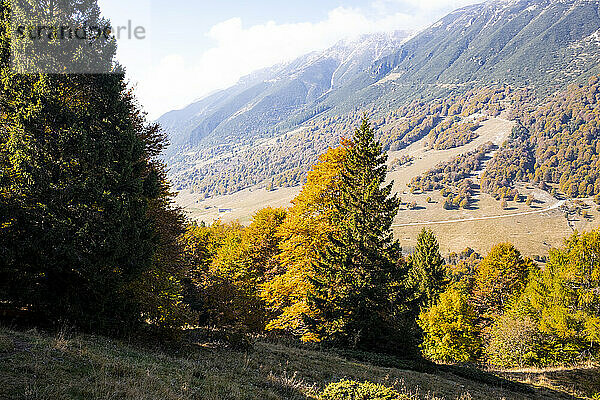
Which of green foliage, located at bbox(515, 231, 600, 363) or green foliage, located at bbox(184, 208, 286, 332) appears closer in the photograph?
green foliage, located at bbox(184, 208, 286, 332)

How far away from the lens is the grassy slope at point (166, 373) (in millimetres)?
6535

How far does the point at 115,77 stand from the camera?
13586 millimetres

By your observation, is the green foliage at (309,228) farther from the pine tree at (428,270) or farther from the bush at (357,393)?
the pine tree at (428,270)

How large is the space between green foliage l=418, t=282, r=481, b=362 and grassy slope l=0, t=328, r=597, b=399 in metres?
24.9

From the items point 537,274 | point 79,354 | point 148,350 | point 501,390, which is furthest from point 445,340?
point 79,354

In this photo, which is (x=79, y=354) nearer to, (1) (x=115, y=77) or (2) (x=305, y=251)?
(1) (x=115, y=77)

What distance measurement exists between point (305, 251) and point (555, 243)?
171647 mm

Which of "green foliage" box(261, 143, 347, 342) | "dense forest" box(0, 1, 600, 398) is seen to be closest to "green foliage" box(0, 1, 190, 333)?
"dense forest" box(0, 1, 600, 398)

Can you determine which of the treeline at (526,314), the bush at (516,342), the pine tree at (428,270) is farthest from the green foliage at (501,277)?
the bush at (516,342)

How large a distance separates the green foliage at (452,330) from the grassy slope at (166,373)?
81.7ft

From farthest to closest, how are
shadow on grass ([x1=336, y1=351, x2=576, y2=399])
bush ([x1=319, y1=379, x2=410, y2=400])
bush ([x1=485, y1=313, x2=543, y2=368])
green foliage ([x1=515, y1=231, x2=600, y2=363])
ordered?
bush ([x1=485, y1=313, x2=543, y2=368]) → green foliage ([x1=515, y1=231, x2=600, y2=363]) → shadow on grass ([x1=336, y1=351, x2=576, y2=399]) → bush ([x1=319, y1=379, x2=410, y2=400])

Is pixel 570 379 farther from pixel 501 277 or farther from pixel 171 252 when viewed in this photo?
pixel 171 252

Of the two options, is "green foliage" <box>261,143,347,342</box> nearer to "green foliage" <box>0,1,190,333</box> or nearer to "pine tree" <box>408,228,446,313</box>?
"green foliage" <box>0,1,190,333</box>

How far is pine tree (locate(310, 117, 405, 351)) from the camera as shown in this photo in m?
18.5
